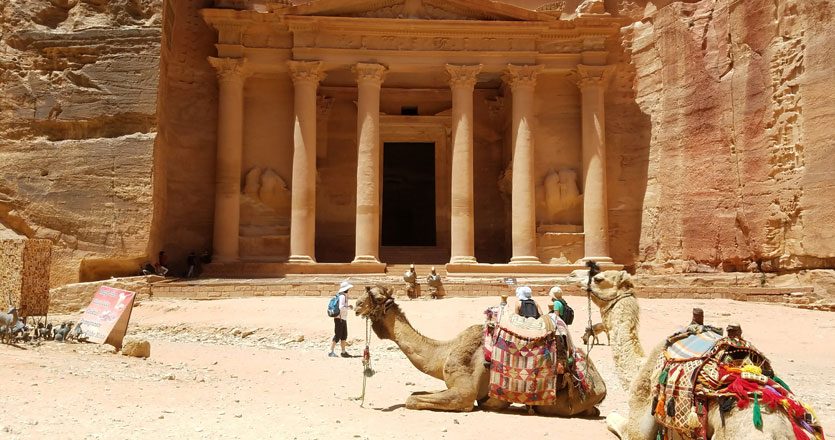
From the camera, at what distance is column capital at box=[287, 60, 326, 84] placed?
24.6 m

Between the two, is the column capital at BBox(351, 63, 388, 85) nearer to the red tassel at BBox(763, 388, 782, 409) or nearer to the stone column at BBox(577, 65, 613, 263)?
the stone column at BBox(577, 65, 613, 263)

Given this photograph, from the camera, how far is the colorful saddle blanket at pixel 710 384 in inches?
175

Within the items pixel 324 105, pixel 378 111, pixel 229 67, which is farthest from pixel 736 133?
pixel 229 67

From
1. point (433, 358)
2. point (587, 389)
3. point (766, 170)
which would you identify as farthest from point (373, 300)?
point (766, 170)

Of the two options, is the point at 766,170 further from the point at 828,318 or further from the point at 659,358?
the point at 659,358

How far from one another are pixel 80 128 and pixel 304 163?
289 inches

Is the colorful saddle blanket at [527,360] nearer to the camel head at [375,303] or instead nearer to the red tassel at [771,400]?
the camel head at [375,303]

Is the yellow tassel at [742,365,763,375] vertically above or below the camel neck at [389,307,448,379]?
above

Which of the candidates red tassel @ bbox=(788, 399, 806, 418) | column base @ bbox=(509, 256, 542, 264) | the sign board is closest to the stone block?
the sign board

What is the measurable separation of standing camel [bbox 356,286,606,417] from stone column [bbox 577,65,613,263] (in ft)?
57.2

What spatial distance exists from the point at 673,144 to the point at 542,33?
640 cm

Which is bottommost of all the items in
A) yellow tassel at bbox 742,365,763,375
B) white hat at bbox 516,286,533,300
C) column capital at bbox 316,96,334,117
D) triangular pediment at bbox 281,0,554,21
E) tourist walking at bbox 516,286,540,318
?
yellow tassel at bbox 742,365,763,375

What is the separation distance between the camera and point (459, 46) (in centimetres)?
2527

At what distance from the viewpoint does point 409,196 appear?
34.3 m
